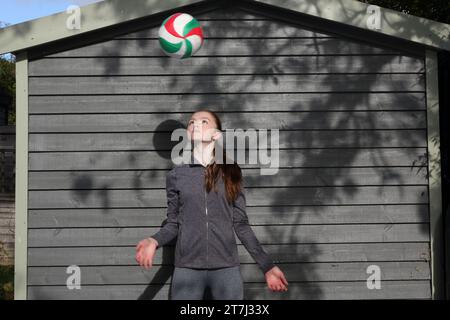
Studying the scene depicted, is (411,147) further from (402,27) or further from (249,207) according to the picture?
(249,207)

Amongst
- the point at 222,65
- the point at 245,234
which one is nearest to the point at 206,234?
the point at 245,234

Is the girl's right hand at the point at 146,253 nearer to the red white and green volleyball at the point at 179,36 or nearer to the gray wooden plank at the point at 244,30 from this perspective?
the red white and green volleyball at the point at 179,36

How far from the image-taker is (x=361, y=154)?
5.49 metres

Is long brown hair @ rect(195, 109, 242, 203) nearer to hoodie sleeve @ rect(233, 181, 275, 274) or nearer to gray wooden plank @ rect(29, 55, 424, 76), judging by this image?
hoodie sleeve @ rect(233, 181, 275, 274)

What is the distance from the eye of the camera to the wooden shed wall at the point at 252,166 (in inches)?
213

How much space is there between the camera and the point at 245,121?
546 centimetres

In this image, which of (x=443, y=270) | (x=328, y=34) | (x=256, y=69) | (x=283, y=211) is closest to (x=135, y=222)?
(x=283, y=211)

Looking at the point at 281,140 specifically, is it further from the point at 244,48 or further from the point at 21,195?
the point at 21,195

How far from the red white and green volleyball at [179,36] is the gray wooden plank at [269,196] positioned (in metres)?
1.48

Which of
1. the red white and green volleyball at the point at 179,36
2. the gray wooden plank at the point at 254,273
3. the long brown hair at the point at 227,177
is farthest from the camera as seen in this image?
the gray wooden plank at the point at 254,273

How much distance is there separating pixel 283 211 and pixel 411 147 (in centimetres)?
146

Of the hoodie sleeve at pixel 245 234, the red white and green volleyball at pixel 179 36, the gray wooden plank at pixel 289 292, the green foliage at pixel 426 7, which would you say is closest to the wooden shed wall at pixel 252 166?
the gray wooden plank at pixel 289 292

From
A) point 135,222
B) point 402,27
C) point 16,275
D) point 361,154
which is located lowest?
point 16,275

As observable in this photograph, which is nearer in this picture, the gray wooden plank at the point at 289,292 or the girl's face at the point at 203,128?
the girl's face at the point at 203,128
